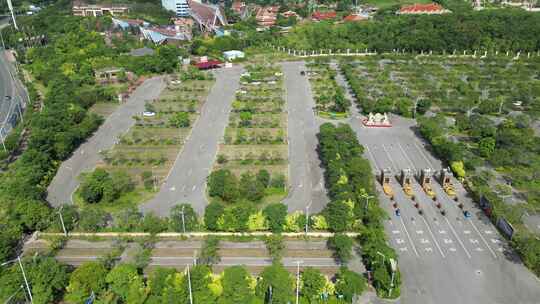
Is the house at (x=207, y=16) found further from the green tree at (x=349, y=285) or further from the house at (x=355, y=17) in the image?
the green tree at (x=349, y=285)

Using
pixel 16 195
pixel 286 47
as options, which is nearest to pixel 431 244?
pixel 16 195

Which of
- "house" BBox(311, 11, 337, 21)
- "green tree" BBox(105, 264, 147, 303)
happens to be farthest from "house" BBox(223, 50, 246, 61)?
"green tree" BBox(105, 264, 147, 303)

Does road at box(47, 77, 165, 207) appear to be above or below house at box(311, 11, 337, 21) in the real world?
below

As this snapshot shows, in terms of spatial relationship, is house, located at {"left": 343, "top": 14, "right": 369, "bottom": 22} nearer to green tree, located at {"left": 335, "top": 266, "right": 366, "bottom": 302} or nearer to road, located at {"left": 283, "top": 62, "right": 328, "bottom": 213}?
road, located at {"left": 283, "top": 62, "right": 328, "bottom": 213}

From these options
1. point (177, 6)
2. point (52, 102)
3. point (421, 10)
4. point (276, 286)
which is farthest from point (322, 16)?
point (276, 286)

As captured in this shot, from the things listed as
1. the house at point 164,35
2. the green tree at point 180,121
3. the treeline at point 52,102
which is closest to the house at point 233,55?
the treeline at point 52,102

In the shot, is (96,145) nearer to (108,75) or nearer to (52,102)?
(52,102)

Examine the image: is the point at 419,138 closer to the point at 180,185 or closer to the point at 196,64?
the point at 180,185
